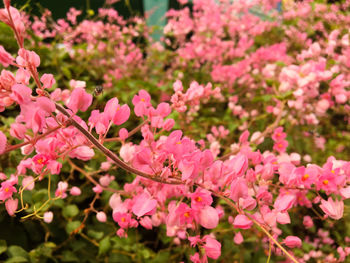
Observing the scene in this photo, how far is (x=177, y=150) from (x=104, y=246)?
56 cm

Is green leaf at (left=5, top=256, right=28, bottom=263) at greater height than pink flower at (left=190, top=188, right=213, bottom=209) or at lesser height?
lesser

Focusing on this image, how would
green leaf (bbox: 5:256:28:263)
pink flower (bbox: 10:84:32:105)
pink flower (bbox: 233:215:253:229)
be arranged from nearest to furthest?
pink flower (bbox: 10:84:32:105), pink flower (bbox: 233:215:253:229), green leaf (bbox: 5:256:28:263)

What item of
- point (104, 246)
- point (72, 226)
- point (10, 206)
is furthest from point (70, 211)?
point (10, 206)

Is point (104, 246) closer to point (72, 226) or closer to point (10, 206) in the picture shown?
point (72, 226)

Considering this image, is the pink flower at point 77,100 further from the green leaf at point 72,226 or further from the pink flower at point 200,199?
the green leaf at point 72,226

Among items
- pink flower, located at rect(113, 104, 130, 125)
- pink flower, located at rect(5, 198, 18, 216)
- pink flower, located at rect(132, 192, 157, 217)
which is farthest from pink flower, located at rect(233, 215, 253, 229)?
pink flower, located at rect(5, 198, 18, 216)

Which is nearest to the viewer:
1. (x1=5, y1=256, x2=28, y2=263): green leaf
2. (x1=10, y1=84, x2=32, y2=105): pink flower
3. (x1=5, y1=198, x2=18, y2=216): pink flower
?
(x1=10, y1=84, x2=32, y2=105): pink flower

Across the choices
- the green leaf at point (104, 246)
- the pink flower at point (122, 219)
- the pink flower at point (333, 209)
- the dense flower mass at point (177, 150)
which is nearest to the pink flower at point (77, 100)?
Result: the dense flower mass at point (177, 150)

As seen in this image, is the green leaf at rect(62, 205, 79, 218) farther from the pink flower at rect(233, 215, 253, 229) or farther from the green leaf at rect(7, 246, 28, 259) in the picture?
the pink flower at rect(233, 215, 253, 229)

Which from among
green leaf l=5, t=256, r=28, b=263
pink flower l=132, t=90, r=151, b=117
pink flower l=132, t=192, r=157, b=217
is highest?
pink flower l=132, t=90, r=151, b=117

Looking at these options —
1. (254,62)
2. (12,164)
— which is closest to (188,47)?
(254,62)

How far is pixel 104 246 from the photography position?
821 millimetres

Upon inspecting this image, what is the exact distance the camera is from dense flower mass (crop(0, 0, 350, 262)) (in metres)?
0.43

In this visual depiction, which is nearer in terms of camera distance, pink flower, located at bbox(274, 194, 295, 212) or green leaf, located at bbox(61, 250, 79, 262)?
pink flower, located at bbox(274, 194, 295, 212)
